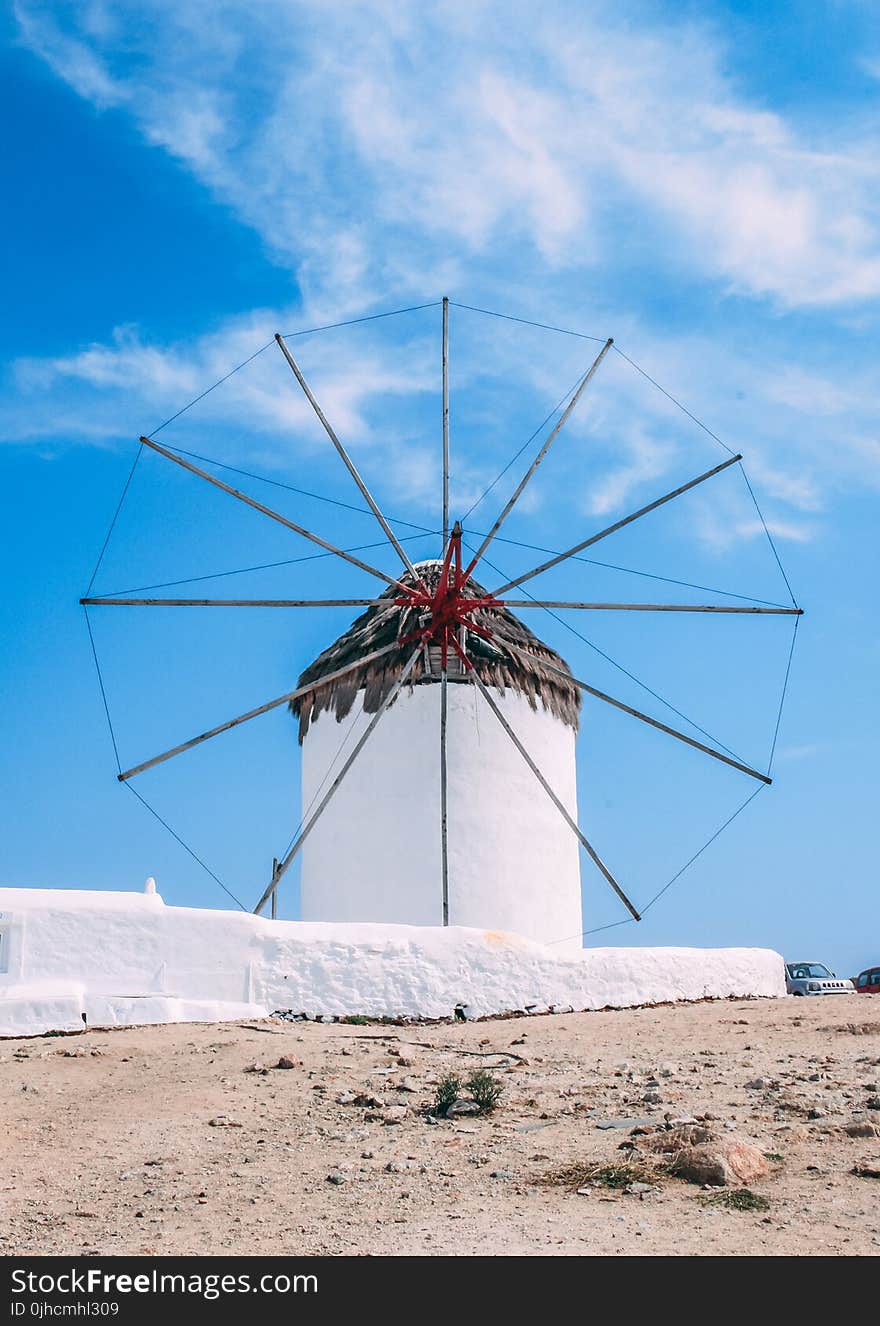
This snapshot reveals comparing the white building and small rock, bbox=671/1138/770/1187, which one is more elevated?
the white building

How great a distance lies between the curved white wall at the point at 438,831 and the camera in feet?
49.0

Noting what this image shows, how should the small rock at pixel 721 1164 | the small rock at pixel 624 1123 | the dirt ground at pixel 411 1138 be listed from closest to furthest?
the dirt ground at pixel 411 1138 < the small rock at pixel 721 1164 < the small rock at pixel 624 1123

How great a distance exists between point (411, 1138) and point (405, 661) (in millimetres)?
9053

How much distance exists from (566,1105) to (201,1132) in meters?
2.23

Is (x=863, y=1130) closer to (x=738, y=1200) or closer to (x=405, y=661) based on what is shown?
(x=738, y=1200)

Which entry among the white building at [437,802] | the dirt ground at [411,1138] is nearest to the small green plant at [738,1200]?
the dirt ground at [411,1138]

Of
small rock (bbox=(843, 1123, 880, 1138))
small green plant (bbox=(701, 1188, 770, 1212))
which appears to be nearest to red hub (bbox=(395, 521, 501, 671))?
small rock (bbox=(843, 1123, 880, 1138))

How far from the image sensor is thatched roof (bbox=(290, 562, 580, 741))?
51.7ft

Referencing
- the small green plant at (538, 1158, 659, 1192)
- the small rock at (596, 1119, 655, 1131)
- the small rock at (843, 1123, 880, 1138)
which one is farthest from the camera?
the small rock at (596, 1119, 655, 1131)

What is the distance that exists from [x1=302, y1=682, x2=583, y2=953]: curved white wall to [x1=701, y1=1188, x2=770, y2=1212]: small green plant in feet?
29.6

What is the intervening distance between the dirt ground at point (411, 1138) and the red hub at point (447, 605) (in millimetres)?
5040

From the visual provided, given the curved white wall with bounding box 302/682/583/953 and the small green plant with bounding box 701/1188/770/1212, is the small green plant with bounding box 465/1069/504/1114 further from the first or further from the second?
the curved white wall with bounding box 302/682/583/953

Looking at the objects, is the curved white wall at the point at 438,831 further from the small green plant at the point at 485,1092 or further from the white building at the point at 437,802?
the small green plant at the point at 485,1092
